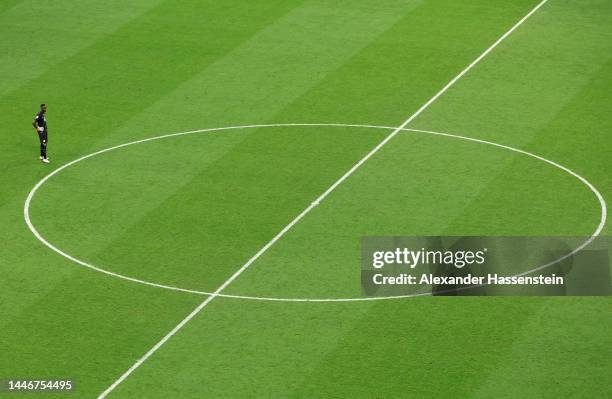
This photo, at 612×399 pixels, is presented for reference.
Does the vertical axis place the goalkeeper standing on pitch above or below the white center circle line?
above

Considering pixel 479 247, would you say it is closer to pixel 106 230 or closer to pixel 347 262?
pixel 347 262

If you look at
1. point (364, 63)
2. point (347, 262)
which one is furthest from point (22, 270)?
point (364, 63)

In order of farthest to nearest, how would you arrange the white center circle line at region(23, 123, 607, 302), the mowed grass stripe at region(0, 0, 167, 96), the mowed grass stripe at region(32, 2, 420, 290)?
the mowed grass stripe at region(0, 0, 167, 96)
the mowed grass stripe at region(32, 2, 420, 290)
the white center circle line at region(23, 123, 607, 302)

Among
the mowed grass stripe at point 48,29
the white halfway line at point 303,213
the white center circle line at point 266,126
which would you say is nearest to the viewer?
the white halfway line at point 303,213

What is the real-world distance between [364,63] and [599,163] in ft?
28.4

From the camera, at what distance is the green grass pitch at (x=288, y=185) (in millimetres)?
23234

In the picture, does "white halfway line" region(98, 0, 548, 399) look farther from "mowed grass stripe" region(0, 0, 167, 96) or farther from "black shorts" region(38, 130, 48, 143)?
"mowed grass stripe" region(0, 0, 167, 96)

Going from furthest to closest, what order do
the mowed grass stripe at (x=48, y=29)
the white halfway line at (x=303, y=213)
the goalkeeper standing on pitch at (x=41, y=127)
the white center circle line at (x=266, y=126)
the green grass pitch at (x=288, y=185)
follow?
the mowed grass stripe at (x=48, y=29), the goalkeeper standing on pitch at (x=41, y=127), the white center circle line at (x=266, y=126), the green grass pitch at (x=288, y=185), the white halfway line at (x=303, y=213)

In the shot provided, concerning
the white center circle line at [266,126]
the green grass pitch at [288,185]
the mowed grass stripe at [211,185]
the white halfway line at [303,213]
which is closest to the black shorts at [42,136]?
the green grass pitch at [288,185]

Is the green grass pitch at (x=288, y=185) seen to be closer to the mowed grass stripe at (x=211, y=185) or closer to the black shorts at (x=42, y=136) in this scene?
the mowed grass stripe at (x=211, y=185)

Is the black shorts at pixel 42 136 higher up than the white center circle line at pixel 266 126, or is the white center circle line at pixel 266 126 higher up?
the black shorts at pixel 42 136

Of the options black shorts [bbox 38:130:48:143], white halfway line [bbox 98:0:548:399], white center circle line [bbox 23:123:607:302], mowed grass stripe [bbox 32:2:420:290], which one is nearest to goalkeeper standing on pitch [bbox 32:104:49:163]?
black shorts [bbox 38:130:48:143]

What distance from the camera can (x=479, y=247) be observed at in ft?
89.9

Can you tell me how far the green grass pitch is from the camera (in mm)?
23234
